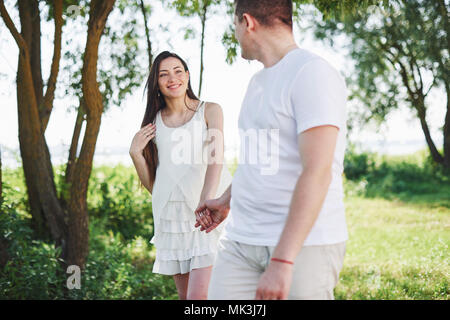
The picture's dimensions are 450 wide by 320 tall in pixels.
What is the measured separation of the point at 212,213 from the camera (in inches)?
85.7

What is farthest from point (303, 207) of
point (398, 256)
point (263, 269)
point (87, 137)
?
point (398, 256)

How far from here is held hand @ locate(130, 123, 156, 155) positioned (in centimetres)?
290

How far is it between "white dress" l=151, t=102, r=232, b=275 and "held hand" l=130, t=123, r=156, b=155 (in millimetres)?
66

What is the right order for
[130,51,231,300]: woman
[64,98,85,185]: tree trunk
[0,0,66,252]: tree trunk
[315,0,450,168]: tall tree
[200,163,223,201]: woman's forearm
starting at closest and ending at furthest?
[200,163,223,201]: woman's forearm → [130,51,231,300]: woman → [0,0,66,252]: tree trunk → [64,98,85,185]: tree trunk → [315,0,450,168]: tall tree

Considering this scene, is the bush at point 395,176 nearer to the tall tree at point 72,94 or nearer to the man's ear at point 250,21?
the tall tree at point 72,94

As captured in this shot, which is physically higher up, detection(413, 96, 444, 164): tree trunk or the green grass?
detection(413, 96, 444, 164): tree trunk

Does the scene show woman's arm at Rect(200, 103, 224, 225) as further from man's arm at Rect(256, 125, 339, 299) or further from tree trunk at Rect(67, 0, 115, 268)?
tree trunk at Rect(67, 0, 115, 268)

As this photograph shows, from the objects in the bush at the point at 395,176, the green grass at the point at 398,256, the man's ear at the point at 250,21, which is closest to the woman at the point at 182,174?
the man's ear at the point at 250,21

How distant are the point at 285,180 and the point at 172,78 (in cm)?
151

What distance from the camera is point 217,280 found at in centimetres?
172

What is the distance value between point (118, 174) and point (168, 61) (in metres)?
5.17

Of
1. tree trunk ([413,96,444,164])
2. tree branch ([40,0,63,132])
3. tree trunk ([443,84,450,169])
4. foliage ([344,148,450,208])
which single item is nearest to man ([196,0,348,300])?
tree branch ([40,0,63,132])
